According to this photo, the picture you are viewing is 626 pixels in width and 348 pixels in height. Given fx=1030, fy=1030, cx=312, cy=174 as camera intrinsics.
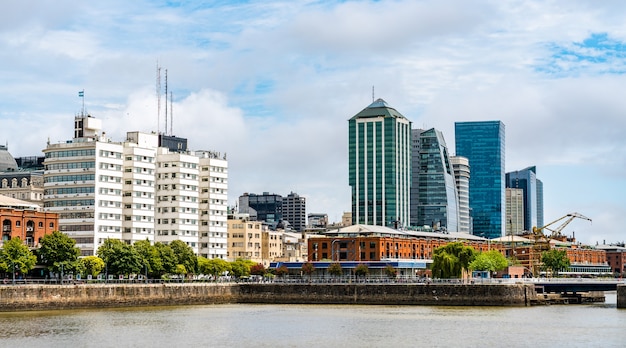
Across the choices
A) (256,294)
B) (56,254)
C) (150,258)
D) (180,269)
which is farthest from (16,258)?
(256,294)

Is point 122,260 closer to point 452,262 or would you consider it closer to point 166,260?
point 166,260

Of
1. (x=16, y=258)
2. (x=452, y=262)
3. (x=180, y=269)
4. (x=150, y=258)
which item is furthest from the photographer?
(x=180, y=269)

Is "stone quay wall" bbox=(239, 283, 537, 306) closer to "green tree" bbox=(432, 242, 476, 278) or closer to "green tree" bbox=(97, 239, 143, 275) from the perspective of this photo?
"green tree" bbox=(432, 242, 476, 278)

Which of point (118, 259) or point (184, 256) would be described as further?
point (184, 256)

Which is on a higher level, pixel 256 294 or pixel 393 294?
pixel 393 294

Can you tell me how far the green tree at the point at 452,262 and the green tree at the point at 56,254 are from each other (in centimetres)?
6384

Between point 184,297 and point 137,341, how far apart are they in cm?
6670

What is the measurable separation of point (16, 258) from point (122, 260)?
69.4 ft

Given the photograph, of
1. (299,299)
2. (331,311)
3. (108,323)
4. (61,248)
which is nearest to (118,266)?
(61,248)

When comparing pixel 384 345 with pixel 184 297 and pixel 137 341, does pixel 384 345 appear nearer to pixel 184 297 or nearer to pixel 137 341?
pixel 137 341

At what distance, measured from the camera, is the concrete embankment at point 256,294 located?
143 metres

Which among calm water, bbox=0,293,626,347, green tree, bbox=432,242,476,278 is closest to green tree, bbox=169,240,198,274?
calm water, bbox=0,293,626,347

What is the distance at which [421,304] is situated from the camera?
168 m

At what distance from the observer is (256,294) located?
180 meters
